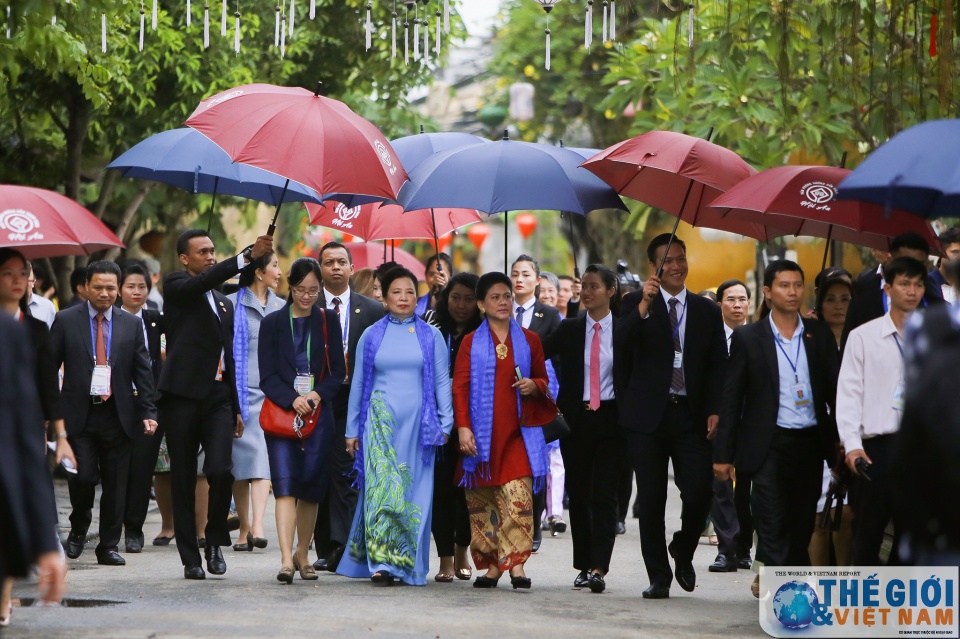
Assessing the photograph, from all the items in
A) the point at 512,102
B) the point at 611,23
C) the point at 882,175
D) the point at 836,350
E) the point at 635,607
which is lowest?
the point at 635,607

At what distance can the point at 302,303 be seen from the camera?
10086mm

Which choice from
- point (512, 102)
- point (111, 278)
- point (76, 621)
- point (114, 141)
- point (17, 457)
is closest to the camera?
point (17, 457)

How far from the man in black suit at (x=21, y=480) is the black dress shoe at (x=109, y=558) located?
18.8 feet

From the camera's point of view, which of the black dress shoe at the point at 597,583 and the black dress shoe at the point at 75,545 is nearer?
the black dress shoe at the point at 597,583

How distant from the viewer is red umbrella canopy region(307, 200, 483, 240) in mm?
12047

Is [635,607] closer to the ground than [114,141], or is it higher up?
closer to the ground

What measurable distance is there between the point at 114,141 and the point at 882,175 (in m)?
12.3

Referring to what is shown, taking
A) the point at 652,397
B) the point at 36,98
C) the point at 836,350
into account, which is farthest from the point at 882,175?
the point at 36,98

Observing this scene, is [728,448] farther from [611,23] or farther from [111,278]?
[111,278]

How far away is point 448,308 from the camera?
1051 cm

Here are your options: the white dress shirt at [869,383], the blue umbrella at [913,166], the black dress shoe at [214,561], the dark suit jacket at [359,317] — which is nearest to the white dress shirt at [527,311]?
the dark suit jacket at [359,317]

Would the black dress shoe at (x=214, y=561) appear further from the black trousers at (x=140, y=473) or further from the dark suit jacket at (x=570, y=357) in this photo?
the dark suit jacket at (x=570, y=357)

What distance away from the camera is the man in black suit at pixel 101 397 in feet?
36.2

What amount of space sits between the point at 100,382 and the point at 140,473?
0.79 metres
